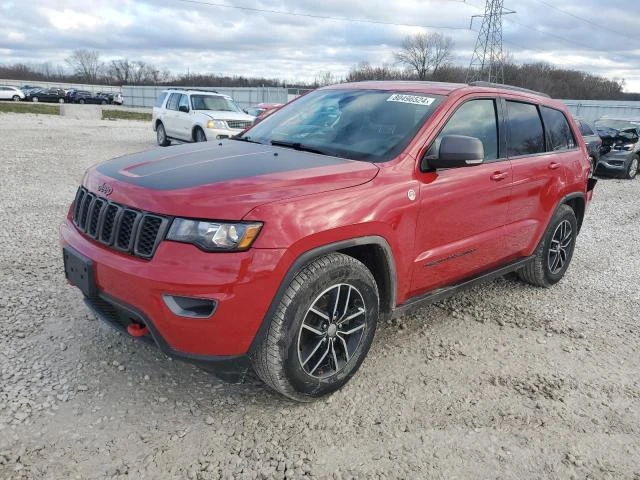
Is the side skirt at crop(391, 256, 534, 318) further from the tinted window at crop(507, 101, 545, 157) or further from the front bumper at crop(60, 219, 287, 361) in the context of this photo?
the front bumper at crop(60, 219, 287, 361)

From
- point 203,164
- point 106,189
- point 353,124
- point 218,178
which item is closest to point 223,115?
point 353,124

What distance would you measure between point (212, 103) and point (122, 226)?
13.0m

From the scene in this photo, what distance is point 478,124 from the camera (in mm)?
3973

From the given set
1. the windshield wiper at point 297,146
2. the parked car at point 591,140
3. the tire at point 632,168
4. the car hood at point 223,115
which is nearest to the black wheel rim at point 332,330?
the windshield wiper at point 297,146

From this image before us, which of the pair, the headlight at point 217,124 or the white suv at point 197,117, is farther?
the white suv at point 197,117

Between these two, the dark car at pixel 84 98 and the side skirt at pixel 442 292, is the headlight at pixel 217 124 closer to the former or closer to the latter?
the side skirt at pixel 442 292

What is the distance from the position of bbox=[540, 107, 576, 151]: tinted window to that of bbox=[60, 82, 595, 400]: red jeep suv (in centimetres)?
49

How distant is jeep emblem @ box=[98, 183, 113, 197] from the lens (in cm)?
294

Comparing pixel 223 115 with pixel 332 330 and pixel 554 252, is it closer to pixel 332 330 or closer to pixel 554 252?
pixel 554 252

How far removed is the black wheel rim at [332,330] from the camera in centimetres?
297

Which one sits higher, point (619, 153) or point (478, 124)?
point (478, 124)

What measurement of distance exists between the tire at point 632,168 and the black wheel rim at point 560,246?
34.2 feet

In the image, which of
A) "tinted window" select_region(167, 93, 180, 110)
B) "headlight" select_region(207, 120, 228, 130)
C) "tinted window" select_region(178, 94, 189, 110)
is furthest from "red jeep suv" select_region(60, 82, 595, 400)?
"tinted window" select_region(167, 93, 180, 110)

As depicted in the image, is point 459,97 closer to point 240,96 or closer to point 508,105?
point 508,105
